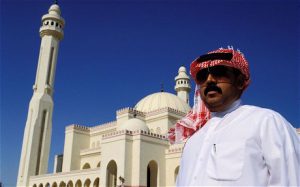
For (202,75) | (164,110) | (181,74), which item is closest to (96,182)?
(164,110)

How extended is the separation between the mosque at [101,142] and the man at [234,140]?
16628 millimetres

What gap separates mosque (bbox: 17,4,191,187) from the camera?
20281 millimetres

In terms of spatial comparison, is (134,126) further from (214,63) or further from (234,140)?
(234,140)

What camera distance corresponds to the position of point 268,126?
6.63ft

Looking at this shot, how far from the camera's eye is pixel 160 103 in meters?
28.3

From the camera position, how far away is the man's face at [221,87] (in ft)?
7.54

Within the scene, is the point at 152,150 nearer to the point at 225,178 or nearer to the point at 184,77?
the point at 184,77

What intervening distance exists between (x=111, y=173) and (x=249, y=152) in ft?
65.7

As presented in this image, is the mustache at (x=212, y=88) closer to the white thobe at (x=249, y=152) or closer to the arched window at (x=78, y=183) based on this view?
the white thobe at (x=249, y=152)

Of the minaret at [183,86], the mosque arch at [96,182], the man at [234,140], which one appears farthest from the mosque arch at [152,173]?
the man at [234,140]

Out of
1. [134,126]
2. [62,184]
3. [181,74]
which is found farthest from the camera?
[181,74]

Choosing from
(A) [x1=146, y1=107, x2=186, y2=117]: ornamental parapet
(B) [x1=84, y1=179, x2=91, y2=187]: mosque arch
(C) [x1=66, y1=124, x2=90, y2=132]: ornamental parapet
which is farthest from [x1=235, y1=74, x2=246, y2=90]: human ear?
(C) [x1=66, y1=124, x2=90, y2=132]: ornamental parapet

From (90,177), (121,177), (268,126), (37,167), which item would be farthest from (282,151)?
(37,167)

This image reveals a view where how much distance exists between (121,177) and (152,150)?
2.99 meters
